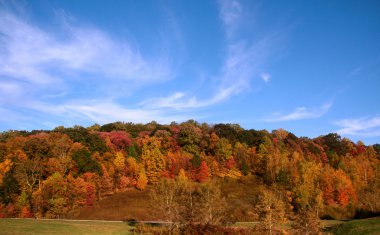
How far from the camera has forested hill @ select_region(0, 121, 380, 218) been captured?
251 feet

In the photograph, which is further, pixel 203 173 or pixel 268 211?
pixel 203 173

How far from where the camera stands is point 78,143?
9694 centimetres

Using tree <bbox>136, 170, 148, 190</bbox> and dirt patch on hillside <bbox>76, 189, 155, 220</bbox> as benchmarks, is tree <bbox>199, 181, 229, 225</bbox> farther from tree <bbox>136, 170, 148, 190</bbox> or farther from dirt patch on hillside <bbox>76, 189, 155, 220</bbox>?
tree <bbox>136, 170, 148, 190</bbox>

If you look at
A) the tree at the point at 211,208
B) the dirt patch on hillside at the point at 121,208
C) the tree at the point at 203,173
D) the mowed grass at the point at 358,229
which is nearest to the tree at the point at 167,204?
the tree at the point at 211,208

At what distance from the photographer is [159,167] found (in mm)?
99688

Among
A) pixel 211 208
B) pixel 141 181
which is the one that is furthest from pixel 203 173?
pixel 211 208

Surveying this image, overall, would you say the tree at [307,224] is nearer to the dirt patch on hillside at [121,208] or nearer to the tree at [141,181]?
the dirt patch on hillside at [121,208]

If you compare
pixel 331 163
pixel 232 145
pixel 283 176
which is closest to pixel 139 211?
pixel 283 176

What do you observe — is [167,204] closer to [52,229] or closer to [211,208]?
[211,208]

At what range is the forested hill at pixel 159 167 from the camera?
7644 centimetres

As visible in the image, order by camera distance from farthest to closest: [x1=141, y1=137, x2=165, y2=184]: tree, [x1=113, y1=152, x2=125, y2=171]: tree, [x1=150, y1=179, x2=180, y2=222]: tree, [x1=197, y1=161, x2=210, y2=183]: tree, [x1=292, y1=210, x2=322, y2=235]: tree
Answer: [x1=141, y1=137, x2=165, y2=184]: tree → [x1=197, y1=161, x2=210, y2=183]: tree → [x1=113, y1=152, x2=125, y2=171]: tree → [x1=150, y1=179, x2=180, y2=222]: tree → [x1=292, y1=210, x2=322, y2=235]: tree

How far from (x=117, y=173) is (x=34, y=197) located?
79.2 ft

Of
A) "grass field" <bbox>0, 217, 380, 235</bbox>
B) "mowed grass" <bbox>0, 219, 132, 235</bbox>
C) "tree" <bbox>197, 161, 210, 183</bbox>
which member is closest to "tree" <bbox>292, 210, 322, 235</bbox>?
"grass field" <bbox>0, 217, 380, 235</bbox>

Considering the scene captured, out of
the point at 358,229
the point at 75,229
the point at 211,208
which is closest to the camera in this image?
the point at 75,229
